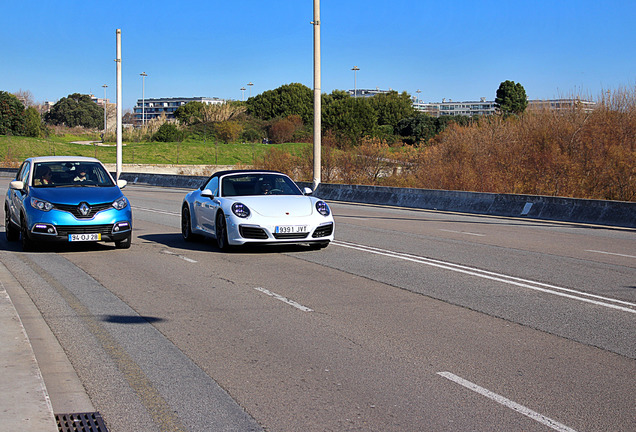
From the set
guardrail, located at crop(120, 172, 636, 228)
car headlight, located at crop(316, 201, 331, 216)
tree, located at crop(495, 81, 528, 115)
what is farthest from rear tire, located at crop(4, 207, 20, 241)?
tree, located at crop(495, 81, 528, 115)

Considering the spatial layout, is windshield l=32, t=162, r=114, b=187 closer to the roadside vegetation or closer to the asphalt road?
the asphalt road

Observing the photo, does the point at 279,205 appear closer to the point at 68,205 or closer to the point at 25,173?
the point at 68,205

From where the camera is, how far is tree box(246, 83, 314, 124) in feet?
408

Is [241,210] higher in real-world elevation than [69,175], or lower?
lower

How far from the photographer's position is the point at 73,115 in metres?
152

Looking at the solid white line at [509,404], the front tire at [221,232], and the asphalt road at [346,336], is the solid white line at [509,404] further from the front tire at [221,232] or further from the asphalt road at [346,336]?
the front tire at [221,232]

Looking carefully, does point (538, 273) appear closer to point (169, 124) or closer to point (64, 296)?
point (64, 296)

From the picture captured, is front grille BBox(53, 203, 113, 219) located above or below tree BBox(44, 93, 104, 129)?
below

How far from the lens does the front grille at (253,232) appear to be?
12.8m

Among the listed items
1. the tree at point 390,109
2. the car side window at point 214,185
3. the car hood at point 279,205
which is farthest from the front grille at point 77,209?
the tree at point 390,109

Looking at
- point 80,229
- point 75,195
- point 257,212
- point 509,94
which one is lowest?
point 80,229

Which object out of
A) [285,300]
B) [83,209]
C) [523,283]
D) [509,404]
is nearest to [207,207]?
[83,209]

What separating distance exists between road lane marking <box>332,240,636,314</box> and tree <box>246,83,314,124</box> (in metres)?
112

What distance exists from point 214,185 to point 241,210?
5.66 ft
